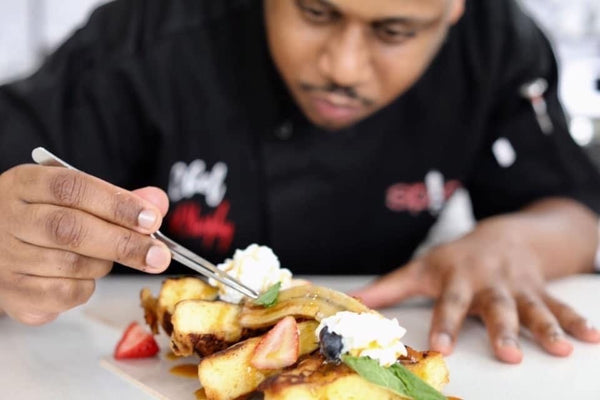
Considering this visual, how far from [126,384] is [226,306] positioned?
0.18 m

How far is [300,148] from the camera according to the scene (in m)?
1.58

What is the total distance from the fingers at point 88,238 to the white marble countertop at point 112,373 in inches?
6.7

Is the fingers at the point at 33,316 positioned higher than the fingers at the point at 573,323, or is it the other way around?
the fingers at the point at 33,316

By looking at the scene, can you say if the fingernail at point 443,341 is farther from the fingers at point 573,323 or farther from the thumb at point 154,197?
the thumb at point 154,197

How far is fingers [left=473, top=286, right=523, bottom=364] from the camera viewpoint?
102cm

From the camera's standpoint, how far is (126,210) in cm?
83

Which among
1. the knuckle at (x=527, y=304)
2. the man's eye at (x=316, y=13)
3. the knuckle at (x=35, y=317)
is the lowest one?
the knuckle at (x=527, y=304)

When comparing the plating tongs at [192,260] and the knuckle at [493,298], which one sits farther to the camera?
the knuckle at [493,298]

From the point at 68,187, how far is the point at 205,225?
780 millimetres

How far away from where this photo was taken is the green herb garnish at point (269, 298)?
89cm

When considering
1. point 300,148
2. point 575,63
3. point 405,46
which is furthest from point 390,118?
point 575,63

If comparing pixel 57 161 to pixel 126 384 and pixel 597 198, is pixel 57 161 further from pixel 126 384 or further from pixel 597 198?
pixel 597 198

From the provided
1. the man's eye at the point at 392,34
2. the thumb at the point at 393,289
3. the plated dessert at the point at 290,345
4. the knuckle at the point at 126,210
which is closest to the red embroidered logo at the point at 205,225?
the thumb at the point at 393,289

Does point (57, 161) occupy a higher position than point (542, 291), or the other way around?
point (57, 161)
